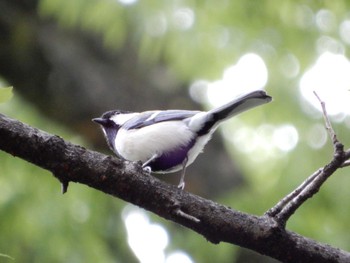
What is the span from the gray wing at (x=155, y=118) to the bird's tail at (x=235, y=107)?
0.15 metres

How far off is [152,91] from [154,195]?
2.71m

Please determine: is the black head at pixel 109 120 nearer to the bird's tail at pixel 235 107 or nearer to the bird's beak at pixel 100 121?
the bird's beak at pixel 100 121

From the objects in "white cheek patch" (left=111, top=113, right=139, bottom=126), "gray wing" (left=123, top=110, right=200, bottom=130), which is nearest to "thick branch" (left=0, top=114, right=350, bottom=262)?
"gray wing" (left=123, top=110, right=200, bottom=130)

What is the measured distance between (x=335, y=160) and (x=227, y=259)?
2.26 m

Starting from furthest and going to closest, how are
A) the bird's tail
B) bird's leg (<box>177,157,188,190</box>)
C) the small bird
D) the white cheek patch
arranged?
the white cheek patch
the small bird
the bird's tail
bird's leg (<box>177,157,188,190</box>)

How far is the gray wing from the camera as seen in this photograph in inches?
114

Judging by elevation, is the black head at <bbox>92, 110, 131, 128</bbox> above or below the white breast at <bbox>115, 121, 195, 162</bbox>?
above

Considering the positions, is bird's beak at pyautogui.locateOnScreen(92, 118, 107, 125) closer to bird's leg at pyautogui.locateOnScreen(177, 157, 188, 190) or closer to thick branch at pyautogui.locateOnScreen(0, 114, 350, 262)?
bird's leg at pyautogui.locateOnScreen(177, 157, 188, 190)

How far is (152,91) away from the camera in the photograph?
470 centimetres

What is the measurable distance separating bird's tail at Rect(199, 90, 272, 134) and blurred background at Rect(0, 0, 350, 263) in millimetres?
1405

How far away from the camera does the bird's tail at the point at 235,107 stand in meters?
2.45

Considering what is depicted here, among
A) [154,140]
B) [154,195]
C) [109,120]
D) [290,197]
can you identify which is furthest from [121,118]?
[290,197]

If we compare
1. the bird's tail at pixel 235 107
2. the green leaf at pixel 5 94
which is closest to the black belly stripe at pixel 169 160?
the bird's tail at pixel 235 107

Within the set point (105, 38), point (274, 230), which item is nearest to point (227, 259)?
point (105, 38)
